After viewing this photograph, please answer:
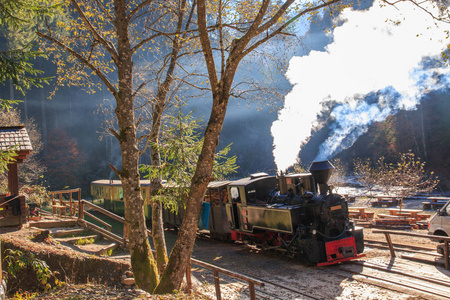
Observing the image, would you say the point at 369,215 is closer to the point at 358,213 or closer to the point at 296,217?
the point at 358,213

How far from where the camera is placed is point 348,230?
848 cm

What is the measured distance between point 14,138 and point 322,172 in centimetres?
856

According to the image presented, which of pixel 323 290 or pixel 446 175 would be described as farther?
pixel 446 175

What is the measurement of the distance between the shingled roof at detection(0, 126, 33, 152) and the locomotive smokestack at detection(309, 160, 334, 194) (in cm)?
772

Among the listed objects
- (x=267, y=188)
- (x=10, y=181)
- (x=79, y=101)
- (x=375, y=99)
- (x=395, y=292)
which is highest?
(x=79, y=101)

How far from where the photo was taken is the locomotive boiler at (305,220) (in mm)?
8203

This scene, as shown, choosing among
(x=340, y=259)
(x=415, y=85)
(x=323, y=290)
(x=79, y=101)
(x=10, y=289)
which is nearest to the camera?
(x=10, y=289)

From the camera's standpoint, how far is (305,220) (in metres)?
8.83

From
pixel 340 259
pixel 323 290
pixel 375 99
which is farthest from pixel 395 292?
pixel 375 99

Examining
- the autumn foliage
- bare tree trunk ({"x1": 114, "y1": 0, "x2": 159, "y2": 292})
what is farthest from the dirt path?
the autumn foliage

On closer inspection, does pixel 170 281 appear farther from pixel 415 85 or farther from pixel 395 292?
pixel 415 85

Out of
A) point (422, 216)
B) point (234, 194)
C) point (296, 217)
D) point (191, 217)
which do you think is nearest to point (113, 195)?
point (234, 194)

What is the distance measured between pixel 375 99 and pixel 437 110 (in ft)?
19.9

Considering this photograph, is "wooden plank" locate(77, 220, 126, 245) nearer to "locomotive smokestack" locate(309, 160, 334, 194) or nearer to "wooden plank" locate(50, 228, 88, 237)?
"wooden plank" locate(50, 228, 88, 237)
